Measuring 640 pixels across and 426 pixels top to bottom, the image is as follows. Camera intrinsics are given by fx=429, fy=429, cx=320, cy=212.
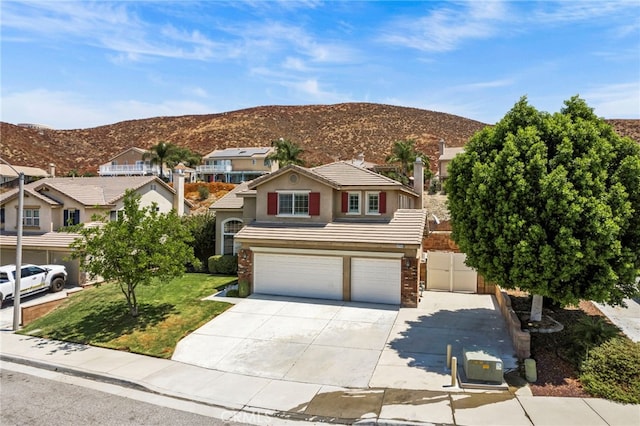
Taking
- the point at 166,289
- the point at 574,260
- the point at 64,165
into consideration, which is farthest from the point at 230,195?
the point at 64,165

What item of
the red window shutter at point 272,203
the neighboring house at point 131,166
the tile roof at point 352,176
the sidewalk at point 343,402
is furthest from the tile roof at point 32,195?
the neighboring house at point 131,166

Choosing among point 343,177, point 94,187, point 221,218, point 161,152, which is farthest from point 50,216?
point 161,152

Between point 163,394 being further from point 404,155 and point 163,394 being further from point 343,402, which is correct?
point 404,155

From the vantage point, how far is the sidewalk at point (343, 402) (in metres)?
9.76

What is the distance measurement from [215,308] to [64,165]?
83752 millimetres

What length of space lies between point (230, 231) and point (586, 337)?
19.2 m

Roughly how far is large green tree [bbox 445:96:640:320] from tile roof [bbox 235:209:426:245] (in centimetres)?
538

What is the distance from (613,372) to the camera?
443 inches

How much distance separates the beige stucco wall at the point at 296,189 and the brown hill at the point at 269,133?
63256 millimetres

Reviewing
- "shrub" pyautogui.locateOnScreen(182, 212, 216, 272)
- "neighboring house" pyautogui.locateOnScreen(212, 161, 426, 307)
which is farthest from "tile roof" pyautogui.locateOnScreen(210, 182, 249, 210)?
"neighboring house" pyautogui.locateOnScreen(212, 161, 426, 307)

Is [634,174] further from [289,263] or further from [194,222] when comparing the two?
[194,222]

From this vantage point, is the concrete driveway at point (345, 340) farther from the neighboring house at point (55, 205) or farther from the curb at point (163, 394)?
the neighboring house at point (55, 205)

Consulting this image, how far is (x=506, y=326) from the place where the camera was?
15.8 meters

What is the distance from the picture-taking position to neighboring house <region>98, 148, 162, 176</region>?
60406mm
